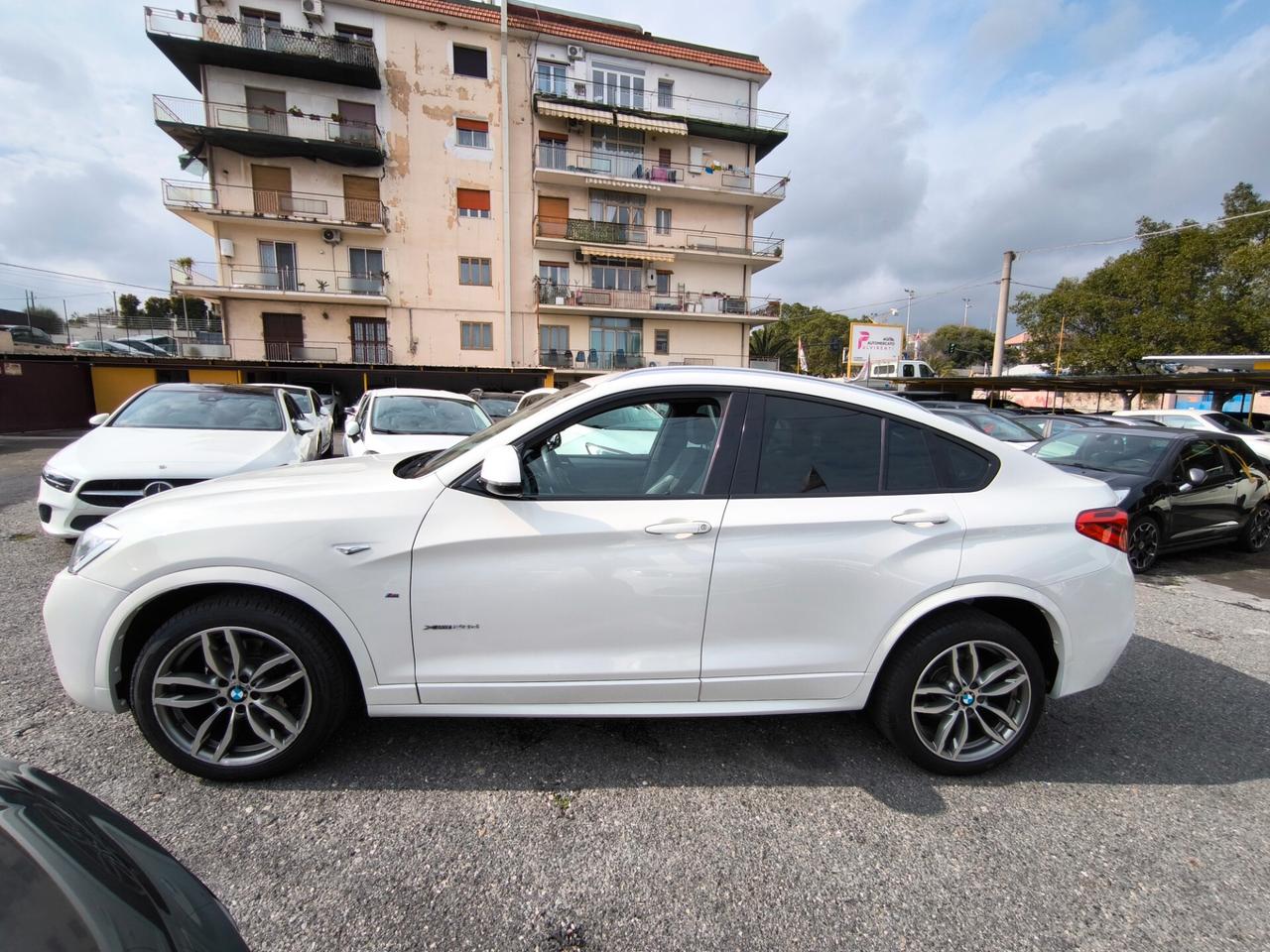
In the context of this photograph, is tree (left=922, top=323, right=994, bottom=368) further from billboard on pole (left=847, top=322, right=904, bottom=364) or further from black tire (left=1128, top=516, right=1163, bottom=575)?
black tire (left=1128, top=516, right=1163, bottom=575)

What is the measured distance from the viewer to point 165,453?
4.56 metres

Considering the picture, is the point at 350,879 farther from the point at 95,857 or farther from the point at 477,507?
the point at 477,507

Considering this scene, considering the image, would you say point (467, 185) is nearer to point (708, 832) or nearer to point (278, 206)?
point (278, 206)

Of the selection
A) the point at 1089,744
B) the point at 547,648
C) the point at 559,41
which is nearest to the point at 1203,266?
the point at 559,41

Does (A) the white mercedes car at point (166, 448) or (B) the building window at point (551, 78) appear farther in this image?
(B) the building window at point (551, 78)

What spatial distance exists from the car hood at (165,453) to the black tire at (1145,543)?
8105mm

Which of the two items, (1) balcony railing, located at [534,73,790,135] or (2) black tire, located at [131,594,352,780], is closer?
(2) black tire, located at [131,594,352,780]

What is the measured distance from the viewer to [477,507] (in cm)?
219

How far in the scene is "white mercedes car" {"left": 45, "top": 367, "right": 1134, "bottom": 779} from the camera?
84.7 inches

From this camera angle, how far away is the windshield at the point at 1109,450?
19.6 ft

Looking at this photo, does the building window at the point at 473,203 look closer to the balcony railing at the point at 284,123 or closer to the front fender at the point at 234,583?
the balcony railing at the point at 284,123

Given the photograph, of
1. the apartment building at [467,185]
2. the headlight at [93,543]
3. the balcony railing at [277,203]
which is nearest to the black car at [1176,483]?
the headlight at [93,543]

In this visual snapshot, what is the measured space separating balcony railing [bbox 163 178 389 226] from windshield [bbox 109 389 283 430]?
23.3m

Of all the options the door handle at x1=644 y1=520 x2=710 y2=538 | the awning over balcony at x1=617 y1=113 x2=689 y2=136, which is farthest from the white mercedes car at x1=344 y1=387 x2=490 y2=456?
the awning over balcony at x1=617 y1=113 x2=689 y2=136
